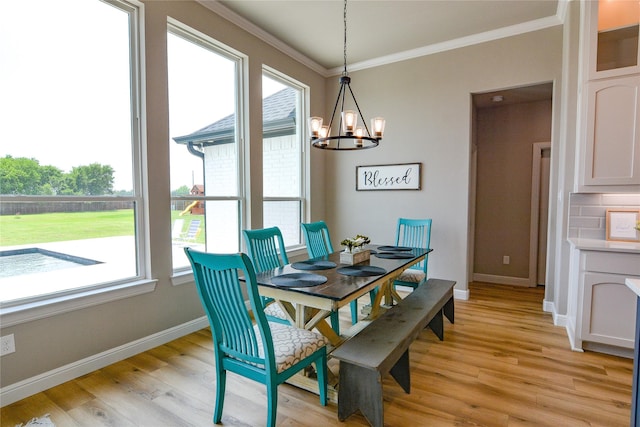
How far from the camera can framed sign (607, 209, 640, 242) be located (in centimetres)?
287

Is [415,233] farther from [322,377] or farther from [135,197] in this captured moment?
[135,197]

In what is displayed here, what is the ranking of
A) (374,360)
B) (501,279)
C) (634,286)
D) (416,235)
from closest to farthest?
(634,286) < (374,360) < (416,235) < (501,279)

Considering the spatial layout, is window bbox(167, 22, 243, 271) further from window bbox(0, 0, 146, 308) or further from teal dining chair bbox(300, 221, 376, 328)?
teal dining chair bbox(300, 221, 376, 328)

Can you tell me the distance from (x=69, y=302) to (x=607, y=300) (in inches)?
161

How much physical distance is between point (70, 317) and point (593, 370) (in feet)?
12.7

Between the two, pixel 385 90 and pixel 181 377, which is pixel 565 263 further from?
pixel 181 377

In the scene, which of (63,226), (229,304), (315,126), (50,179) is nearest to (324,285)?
(229,304)

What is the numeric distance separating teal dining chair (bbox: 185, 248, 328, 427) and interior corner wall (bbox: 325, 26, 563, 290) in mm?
2805

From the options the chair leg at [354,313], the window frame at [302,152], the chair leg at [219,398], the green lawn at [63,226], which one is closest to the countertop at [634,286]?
the chair leg at [219,398]

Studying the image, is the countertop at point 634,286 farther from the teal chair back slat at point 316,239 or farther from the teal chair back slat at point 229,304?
the teal chair back slat at point 316,239

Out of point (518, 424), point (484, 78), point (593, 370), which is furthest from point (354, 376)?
point (484, 78)

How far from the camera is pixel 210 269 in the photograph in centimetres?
174

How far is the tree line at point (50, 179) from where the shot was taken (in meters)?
2.13

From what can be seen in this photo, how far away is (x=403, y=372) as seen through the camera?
2.19 m
